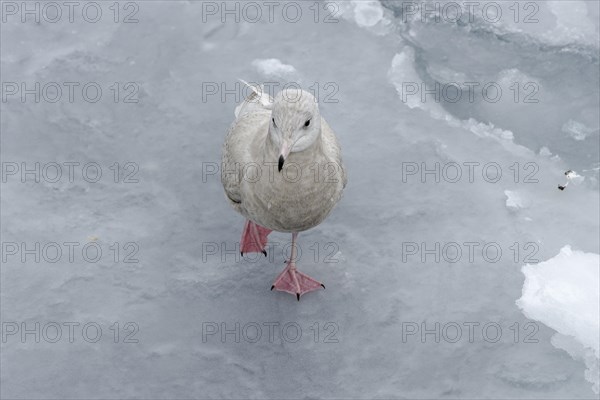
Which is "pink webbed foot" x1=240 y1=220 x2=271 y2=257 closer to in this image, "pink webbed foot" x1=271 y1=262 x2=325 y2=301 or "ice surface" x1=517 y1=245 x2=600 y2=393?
"pink webbed foot" x1=271 y1=262 x2=325 y2=301

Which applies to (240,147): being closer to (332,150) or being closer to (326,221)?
(332,150)

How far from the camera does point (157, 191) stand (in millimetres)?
6043

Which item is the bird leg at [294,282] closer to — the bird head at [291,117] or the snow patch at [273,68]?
the bird head at [291,117]

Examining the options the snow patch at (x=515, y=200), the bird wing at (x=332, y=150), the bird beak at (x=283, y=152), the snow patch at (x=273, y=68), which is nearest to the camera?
the bird beak at (x=283, y=152)

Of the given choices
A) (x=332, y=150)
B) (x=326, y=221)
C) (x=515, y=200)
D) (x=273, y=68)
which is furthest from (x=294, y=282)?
(x=273, y=68)

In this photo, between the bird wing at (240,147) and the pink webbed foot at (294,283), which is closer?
the bird wing at (240,147)

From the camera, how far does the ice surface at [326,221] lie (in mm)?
5148

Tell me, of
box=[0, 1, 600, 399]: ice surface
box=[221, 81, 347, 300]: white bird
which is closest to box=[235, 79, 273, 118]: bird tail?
box=[221, 81, 347, 300]: white bird

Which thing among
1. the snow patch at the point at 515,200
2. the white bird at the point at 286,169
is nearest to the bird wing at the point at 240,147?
the white bird at the point at 286,169

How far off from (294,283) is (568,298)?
201cm

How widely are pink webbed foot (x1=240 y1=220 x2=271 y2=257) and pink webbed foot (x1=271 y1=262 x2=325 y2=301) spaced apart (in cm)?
31

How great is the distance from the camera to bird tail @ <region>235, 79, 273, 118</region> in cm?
579

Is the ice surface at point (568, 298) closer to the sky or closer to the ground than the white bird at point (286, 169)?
closer to the ground

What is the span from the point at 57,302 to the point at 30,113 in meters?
1.99
